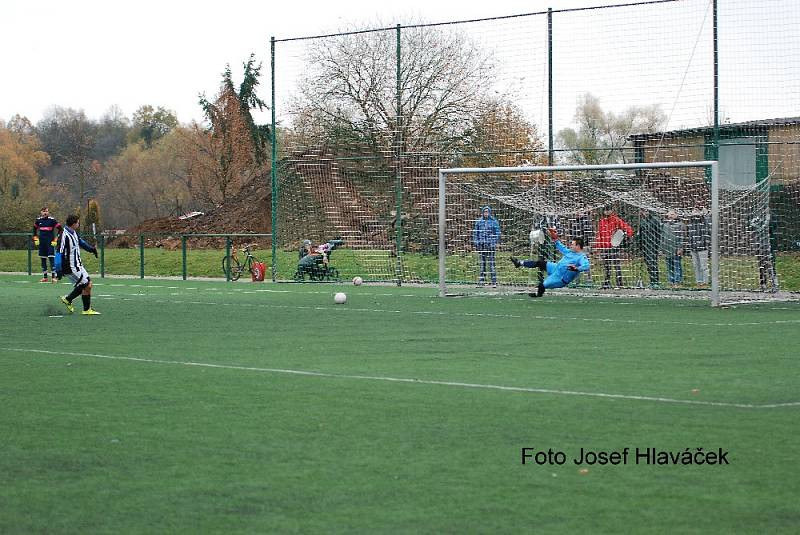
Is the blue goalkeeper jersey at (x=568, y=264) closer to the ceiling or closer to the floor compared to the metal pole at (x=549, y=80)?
closer to the floor

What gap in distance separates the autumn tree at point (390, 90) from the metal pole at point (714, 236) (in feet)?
29.0

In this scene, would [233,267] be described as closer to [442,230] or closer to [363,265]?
[363,265]

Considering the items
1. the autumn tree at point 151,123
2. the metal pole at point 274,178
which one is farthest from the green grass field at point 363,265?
the autumn tree at point 151,123

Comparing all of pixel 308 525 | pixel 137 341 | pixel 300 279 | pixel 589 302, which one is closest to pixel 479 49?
pixel 300 279

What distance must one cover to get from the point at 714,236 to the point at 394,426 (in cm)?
1254

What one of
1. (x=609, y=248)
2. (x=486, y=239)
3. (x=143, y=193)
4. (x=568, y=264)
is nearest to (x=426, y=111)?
(x=486, y=239)

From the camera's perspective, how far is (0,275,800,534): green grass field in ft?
18.6

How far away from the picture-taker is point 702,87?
75.1 feet

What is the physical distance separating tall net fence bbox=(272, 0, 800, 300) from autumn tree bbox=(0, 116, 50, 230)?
25235 millimetres

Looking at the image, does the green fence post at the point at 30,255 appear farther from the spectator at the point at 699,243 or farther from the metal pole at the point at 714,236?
the metal pole at the point at 714,236

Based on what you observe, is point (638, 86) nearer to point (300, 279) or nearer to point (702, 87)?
point (702, 87)

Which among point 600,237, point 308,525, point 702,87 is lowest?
point 308,525

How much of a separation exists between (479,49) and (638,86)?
5.04m

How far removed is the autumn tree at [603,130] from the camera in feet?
Answer: 80.1
